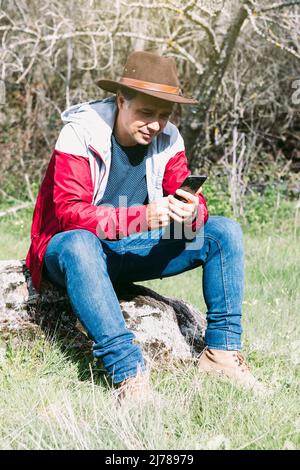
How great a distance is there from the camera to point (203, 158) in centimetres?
843

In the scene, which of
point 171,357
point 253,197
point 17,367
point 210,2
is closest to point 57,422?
point 17,367

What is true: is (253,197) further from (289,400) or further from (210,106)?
(289,400)

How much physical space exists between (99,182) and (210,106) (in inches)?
201

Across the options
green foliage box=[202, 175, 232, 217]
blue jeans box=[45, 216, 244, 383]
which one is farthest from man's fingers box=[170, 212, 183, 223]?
green foliage box=[202, 175, 232, 217]

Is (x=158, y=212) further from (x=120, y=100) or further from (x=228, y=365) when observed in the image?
(x=228, y=365)

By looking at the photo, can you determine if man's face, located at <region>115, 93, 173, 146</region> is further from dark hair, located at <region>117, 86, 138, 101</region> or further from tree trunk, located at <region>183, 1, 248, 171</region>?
tree trunk, located at <region>183, 1, 248, 171</region>

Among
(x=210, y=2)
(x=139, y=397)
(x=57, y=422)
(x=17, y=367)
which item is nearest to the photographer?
(x=57, y=422)

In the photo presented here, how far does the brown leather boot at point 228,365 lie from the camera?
3.01 meters

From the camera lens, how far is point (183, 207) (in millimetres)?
2961

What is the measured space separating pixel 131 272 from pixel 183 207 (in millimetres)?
464

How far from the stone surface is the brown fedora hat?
3.25 ft

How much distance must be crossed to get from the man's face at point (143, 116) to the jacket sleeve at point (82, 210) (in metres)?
0.28

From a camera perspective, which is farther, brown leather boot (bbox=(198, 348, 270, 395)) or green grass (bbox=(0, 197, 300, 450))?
brown leather boot (bbox=(198, 348, 270, 395))

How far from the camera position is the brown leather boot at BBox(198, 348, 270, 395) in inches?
118
